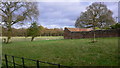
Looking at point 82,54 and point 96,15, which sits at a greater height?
point 96,15

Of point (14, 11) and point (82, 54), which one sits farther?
point (14, 11)

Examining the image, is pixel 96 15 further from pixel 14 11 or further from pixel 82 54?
pixel 14 11

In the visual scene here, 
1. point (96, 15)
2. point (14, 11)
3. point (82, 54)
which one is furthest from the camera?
point (14, 11)

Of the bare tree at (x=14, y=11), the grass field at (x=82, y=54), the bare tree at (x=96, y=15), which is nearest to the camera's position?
the grass field at (x=82, y=54)

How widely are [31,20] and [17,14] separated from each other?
1.06m

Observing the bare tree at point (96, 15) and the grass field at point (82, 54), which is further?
the bare tree at point (96, 15)

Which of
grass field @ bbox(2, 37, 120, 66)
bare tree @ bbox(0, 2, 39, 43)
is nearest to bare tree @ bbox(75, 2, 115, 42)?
grass field @ bbox(2, 37, 120, 66)

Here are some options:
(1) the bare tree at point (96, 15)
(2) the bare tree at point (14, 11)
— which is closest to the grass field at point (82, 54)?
(1) the bare tree at point (96, 15)

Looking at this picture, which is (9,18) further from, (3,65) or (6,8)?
(3,65)

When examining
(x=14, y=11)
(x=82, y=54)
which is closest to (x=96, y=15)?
(x=82, y=54)

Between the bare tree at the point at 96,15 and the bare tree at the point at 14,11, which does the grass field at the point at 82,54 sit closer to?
the bare tree at the point at 96,15

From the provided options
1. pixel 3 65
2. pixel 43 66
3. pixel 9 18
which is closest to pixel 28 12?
pixel 9 18

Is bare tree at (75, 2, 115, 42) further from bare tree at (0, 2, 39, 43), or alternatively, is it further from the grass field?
bare tree at (0, 2, 39, 43)

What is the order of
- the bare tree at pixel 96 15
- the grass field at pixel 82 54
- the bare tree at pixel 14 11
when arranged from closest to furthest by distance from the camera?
the grass field at pixel 82 54 → the bare tree at pixel 96 15 → the bare tree at pixel 14 11
